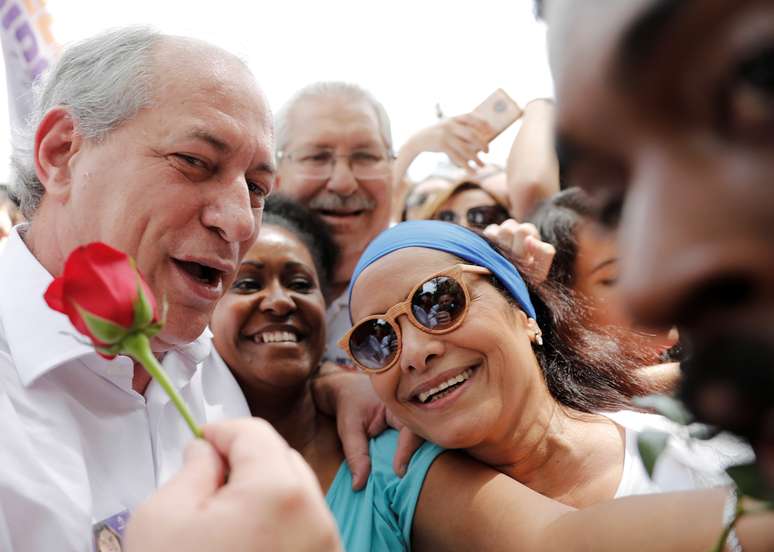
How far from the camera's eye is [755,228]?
41cm

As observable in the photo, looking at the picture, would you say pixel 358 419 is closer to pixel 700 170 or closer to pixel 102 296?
pixel 102 296

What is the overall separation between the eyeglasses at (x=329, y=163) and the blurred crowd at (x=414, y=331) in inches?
10.7

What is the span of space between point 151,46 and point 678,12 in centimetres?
Result: 179

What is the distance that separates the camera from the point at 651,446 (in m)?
0.72

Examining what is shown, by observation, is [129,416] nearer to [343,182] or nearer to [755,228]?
[755,228]

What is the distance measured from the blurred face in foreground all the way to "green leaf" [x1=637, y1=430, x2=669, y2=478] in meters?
0.27

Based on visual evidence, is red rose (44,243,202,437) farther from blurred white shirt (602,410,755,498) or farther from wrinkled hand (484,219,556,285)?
wrinkled hand (484,219,556,285)

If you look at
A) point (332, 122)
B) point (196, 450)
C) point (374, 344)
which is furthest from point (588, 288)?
point (196, 450)

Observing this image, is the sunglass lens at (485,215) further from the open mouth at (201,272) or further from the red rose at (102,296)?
the red rose at (102,296)

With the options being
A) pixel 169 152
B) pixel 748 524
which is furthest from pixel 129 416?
pixel 748 524

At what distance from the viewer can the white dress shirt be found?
4.92 feet

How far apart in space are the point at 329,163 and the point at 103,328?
2.87 meters

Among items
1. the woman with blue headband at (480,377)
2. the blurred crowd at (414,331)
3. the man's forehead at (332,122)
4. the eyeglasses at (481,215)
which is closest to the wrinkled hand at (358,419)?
the blurred crowd at (414,331)

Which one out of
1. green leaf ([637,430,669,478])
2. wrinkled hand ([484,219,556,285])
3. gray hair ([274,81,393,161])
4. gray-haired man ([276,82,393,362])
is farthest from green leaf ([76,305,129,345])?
gray hair ([274,81,393,161])
